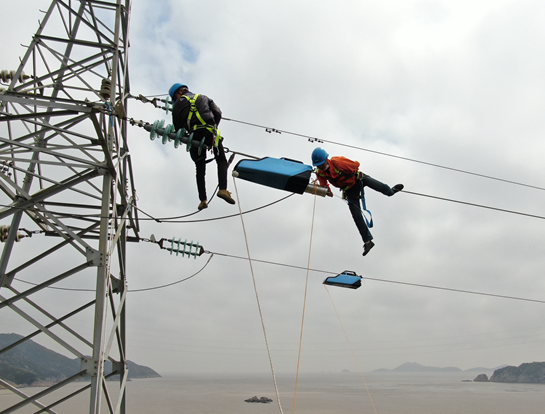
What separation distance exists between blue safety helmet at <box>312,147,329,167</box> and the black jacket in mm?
1838

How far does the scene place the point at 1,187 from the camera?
→ 19.0ft

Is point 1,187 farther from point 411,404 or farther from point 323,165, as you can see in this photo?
point 411,404

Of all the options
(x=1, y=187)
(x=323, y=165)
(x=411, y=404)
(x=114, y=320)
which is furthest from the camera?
(x=411, y=404)

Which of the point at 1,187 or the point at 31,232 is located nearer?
the point at 1,187

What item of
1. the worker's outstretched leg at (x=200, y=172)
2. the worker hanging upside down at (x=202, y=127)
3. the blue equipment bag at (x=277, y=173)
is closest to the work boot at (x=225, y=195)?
the worker hanging upside down at (x=202, y=127)

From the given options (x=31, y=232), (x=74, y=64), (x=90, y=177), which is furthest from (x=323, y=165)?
(x=31, y=232)

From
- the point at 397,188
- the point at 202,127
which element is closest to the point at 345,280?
the point at 397,188

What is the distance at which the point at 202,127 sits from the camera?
6465mm

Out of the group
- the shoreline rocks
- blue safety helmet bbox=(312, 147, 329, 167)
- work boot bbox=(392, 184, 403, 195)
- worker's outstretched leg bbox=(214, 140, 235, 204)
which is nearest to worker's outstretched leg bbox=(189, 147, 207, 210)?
worker's outstretched leg bbox=(214, 140, 235, 204)

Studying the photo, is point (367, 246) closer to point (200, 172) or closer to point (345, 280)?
point (345, 280)

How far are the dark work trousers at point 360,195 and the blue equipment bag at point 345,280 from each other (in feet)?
2.35

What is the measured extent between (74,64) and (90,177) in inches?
101

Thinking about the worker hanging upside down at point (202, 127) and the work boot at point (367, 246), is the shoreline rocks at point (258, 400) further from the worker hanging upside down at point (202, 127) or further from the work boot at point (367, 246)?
the worker hanging upside down at point (202, 127)

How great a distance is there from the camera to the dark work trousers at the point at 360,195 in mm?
7352
